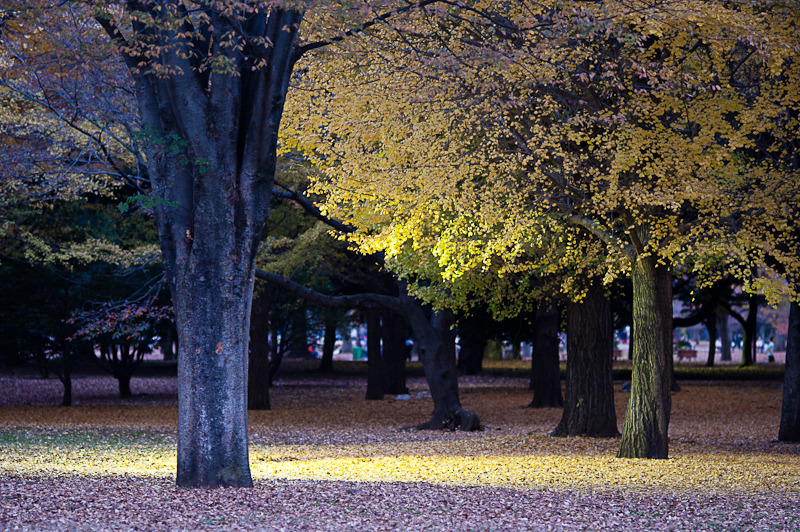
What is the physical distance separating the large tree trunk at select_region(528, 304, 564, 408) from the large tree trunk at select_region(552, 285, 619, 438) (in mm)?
7703

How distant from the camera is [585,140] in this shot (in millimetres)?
12492

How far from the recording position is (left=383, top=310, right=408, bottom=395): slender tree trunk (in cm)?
2795

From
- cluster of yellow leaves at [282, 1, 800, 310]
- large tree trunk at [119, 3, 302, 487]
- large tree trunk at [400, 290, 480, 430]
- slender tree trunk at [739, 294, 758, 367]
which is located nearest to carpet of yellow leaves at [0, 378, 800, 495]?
large tree trunk at [400, 290, 480, 430]

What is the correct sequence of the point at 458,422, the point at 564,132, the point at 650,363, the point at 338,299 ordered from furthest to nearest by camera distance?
the point at 338,299, the point at 458,422, the point at 650,363, the point at 564,132

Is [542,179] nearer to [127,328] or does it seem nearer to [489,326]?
[127,328]

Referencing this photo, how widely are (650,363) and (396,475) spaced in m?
4.22

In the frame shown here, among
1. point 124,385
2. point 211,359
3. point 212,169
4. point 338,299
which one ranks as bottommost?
point 124,385

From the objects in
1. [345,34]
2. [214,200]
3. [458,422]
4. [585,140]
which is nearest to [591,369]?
[458,422]

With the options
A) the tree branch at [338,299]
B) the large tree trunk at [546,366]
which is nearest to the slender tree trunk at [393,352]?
the large tree trunk at [546,366]

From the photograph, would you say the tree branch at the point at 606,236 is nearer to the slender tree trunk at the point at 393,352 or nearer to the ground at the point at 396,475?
the ground at the point at 396,475

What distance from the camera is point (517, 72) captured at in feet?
37.3

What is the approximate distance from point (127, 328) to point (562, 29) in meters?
12.2

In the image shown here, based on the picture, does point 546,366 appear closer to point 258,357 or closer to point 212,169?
point 258,357

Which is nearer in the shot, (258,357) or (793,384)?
(793,384)
